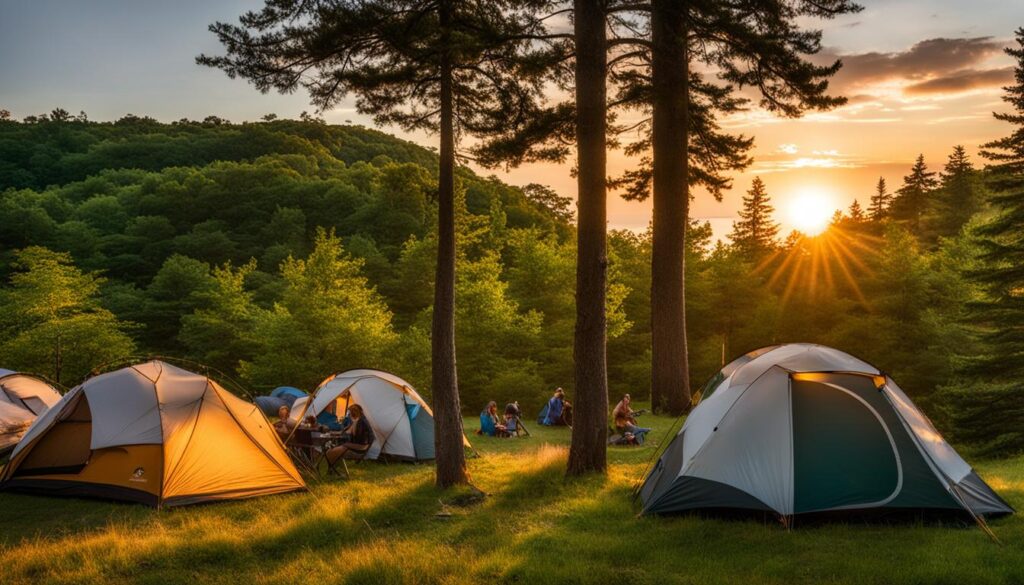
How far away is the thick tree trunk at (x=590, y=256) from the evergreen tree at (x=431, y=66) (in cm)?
91

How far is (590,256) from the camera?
32.1 feet

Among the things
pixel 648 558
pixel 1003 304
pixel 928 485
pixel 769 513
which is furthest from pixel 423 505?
pixel 1003 304

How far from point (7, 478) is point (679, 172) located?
594 inches

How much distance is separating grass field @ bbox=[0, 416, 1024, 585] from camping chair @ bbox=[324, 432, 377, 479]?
86.8 inches

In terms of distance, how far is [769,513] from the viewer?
7117mm

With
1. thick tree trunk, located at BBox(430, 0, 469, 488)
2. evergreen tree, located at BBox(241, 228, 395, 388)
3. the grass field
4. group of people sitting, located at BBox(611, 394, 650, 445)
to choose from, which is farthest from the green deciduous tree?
thick tree trunk, located at BBox(430, 0, 469, 488)

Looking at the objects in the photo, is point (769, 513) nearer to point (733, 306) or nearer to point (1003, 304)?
point (1003, 304)

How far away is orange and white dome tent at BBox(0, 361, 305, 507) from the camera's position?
9484 millimetres

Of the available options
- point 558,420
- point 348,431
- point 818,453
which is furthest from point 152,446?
point 558,420

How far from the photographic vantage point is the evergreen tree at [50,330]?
25.2 m

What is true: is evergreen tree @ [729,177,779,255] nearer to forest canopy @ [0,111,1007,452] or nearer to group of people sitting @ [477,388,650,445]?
forest canopy @ [0,111,1007,452]

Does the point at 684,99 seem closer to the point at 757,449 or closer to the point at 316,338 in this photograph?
the point at 757,449

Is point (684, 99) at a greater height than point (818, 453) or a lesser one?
greater

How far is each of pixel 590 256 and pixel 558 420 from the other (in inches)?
401
